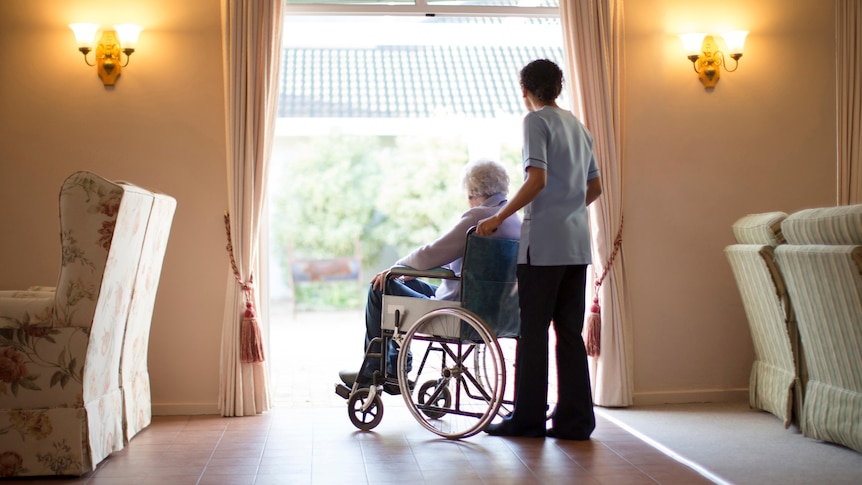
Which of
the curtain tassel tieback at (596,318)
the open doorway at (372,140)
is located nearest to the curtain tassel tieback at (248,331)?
the curtain tassel tieback at (596,318)

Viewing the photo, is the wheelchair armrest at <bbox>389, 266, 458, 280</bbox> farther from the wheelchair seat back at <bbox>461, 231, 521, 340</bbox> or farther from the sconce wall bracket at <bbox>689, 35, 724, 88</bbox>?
the sconce wall bracket at <bbox>689, 35, 724, 88</bbox>

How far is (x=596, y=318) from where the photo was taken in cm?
414

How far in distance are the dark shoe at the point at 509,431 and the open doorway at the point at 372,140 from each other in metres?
5.31

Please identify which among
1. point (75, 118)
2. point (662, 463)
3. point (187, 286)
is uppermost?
point (75, 118)

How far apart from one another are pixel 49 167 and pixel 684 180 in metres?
3.25

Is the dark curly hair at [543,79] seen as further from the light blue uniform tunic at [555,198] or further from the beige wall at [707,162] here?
the beige wall at [707,162]

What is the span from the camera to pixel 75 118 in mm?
3998

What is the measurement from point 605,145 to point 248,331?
6.65ft

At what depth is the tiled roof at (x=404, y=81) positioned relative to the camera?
30.6 ft

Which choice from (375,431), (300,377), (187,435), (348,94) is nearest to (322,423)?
(375,431)

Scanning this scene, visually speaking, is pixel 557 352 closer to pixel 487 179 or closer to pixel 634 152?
pixel 487 179

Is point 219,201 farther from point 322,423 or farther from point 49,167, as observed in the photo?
point 322,423

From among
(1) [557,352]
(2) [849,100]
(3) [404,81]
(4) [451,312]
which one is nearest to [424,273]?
(4) [451,312]

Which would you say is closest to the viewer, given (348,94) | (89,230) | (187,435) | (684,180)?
(89,230)
